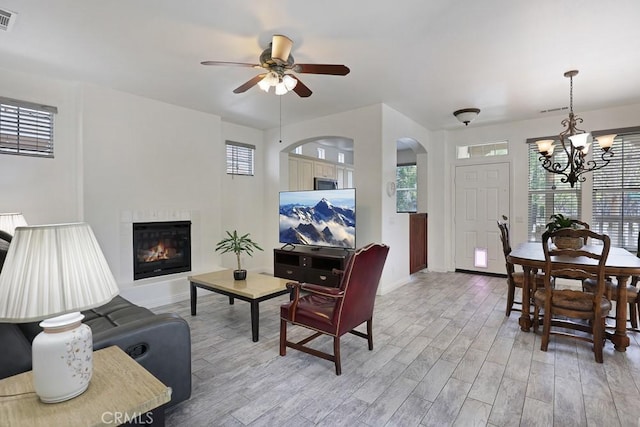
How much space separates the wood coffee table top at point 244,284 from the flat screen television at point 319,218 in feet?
3.92

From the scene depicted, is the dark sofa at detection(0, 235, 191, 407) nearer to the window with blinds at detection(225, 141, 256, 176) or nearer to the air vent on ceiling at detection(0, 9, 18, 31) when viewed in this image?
the air vent on ceiling at detection(0, 9, 18, 31)

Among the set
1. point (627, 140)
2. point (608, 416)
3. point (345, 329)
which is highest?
point (627, 140)

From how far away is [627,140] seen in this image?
4.46 m

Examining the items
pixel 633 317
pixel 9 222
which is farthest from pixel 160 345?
pixel 633 317

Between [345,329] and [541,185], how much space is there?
4601 millimetres

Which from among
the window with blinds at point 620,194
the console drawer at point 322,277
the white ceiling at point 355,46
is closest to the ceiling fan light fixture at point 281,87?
the white ceiling at point 355,46

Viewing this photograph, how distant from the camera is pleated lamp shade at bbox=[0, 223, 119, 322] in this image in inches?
37.0

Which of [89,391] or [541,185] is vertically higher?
[541,185]

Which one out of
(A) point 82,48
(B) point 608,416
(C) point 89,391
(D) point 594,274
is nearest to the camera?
(C) point 89,391

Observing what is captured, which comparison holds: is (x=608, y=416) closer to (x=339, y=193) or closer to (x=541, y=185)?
(x=339, y=193)

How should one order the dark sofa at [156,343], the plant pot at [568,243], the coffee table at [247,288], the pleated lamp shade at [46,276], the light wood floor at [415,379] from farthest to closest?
1. the plant pot at [568,243]
2. the coffee table at [247,288]
3. the light wood floor at [415,379]
4. the dark sofa at [156,343]
5. the pleated lamp shade at [46,276]

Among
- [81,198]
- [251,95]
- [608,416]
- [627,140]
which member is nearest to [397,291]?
[608,416]

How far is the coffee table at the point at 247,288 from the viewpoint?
2911 mm

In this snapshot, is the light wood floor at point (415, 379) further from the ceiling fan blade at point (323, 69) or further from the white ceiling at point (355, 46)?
the white ceiling at point (355, 46)
